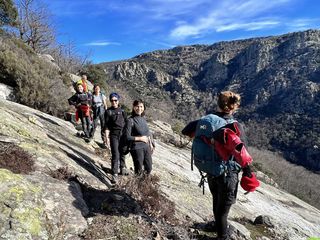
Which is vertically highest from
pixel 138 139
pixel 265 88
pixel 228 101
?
pixel 265 88

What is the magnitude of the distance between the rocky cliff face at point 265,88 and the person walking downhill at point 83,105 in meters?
93.9

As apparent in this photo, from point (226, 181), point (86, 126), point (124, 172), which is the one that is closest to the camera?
point (226, 181)

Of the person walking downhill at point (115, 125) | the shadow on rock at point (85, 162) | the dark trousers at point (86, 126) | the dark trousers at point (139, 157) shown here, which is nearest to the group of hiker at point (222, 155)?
the dark trousers at point (139, 157)

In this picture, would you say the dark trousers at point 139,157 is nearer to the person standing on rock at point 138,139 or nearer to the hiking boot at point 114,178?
the person standing on rock at point 138,139

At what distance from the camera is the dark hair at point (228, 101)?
505 centimetres

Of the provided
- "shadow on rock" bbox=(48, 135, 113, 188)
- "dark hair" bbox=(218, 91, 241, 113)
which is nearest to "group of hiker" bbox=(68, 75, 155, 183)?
"shadow on rock" bbox=(48, 135, 113, 188)

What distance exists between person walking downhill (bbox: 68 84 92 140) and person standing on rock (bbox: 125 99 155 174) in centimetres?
361

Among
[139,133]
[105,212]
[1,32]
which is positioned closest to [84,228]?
[105,212]

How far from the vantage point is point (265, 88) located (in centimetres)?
16112

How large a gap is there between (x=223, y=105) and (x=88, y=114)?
21.0ft

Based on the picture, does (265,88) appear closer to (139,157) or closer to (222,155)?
(139,157)

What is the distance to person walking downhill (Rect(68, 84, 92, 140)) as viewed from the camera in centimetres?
1065

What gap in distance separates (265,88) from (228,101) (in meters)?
162

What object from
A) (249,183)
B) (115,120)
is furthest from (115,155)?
(249,183)
